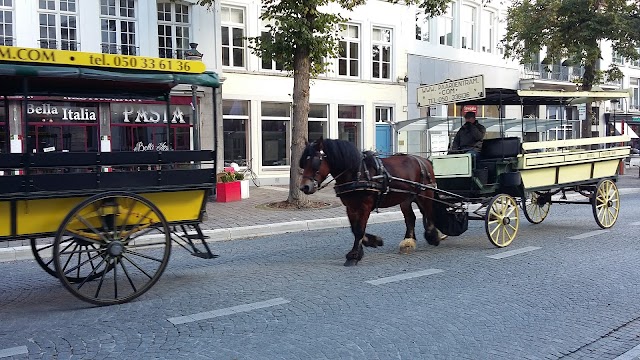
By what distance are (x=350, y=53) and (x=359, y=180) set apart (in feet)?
56.4

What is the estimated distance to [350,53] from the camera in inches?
927

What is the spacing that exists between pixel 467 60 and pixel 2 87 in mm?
24556

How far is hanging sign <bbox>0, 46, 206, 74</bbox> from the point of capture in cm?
519

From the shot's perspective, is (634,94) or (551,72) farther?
(634,94)

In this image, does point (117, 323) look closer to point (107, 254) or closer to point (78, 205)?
point (107, 254)

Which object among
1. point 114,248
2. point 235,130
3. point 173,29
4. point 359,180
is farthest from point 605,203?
point 173,29

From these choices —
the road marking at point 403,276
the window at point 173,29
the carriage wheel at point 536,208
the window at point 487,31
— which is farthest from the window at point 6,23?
the window at point 487,31

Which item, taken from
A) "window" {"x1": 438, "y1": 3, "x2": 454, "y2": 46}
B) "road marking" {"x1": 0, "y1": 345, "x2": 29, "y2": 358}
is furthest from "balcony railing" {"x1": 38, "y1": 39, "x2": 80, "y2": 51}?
"window" {"x1": 438, "y1": 3, "x2": 454, "y2": 46}

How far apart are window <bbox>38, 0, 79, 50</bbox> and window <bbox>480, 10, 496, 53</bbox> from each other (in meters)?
19.9

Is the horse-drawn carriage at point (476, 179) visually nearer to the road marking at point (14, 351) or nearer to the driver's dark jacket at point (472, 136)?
the driver's dark jacket at point (472, 136)

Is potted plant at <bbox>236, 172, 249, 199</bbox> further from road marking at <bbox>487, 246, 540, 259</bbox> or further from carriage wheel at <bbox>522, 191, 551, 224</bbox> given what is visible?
road marking at <bbox>487, 246, 540, 259</bbox>

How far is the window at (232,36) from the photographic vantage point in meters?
20.2

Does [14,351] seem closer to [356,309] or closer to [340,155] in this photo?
[356,309]

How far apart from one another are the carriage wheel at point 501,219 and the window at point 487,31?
2185 cm
